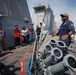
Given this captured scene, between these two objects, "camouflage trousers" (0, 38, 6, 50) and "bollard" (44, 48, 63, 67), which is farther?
"camouflage trousers" (0, 38, 6, 50)

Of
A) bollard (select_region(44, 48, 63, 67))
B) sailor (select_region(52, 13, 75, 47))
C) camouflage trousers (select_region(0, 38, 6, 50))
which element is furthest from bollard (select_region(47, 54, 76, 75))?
camouflage trousers (select_region(0, 38, 6, 50))

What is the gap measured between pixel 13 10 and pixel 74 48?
609 cm

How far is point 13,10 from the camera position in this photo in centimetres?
1507

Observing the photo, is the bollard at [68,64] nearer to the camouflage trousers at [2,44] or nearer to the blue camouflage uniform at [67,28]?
the blue camouflage uniform at [67,28]

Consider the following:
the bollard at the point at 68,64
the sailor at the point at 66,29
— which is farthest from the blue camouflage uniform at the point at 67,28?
the bollard at the point at 68,64

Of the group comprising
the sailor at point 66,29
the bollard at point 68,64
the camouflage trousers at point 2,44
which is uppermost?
the sailor at point 66,29

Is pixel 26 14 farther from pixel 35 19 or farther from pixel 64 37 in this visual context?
pixel 64 37

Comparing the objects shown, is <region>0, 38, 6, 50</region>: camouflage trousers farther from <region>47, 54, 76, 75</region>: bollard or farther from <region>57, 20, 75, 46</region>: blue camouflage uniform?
<region>47, 54, 76, 75</region>: bollard

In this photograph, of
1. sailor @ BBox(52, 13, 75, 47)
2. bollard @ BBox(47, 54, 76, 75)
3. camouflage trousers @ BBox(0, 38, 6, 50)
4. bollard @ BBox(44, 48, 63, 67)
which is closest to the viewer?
bollard @ BBox(47, 54, 76, 75)

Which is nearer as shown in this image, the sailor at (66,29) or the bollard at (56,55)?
the bollard at (56,55)

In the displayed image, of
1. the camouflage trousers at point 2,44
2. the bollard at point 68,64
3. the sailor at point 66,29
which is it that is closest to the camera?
the bollard at point 68,64

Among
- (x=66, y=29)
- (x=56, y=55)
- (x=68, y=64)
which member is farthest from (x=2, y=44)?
(x=68, y=64)

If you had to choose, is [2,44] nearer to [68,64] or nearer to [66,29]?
[66,29]

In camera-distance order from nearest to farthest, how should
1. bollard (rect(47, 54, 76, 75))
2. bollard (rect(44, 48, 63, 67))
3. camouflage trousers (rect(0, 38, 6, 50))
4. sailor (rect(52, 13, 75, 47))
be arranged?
bollard (rect(47, 54, 76, 75)), bollard (rect(44, 48, 63, 67)), sailor (rect(52, 13, 75, 47)), camouflage trousers (rect(0, 38, 6, 50))
